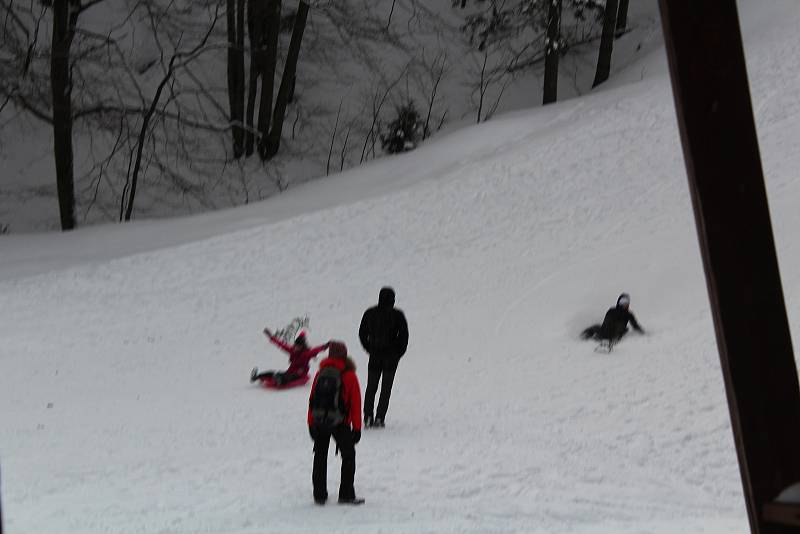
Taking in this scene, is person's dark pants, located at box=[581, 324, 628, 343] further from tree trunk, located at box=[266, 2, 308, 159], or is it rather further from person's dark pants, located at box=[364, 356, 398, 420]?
tree trunk, located at box=[266, 2, 308, 159]

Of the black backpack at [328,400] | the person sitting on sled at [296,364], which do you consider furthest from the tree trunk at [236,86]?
the black backpack at [328,400]

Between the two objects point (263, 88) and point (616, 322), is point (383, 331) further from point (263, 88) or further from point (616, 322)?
point (263, 88)

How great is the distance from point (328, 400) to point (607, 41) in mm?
28089

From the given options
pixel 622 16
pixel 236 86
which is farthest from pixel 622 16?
pixel 236 86

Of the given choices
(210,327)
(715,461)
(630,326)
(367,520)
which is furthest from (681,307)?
(367,520)

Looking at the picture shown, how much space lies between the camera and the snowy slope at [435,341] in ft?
31.0

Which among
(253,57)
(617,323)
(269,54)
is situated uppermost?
(253,57)

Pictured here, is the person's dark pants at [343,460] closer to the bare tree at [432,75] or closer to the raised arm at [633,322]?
the raised arm at [633,322]

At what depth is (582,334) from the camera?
663 inches

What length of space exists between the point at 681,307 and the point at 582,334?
5.50ft

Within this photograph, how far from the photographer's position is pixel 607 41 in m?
34.4

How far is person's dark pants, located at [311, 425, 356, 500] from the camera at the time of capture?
8523mm

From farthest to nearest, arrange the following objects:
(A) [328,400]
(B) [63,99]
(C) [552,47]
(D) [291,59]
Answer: (D) [291,59]
(C) [552,47]
(B) [63,99]
(A) [328,400]

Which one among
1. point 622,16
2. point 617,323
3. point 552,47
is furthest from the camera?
point 622,16
